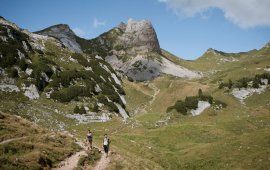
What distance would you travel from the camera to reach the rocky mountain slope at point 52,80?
8581 cm

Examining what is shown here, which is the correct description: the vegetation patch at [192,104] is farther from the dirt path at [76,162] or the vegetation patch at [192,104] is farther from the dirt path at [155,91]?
the dirt path at [76,162]

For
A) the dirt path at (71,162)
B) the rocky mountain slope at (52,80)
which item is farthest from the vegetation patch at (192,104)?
the dirt path at (71,162)

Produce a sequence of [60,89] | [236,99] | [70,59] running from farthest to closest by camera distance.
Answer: [70,59] < [236,99] < [60,89]

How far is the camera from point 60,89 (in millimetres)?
93875

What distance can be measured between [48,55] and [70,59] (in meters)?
9.24

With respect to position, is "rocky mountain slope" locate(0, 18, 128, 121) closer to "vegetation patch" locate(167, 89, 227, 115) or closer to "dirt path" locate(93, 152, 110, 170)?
"vegetation patch" locate(167, 89, 227, 115)

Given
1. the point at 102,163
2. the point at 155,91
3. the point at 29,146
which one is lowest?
the point at 102,163

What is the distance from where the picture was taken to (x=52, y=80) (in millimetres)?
96000

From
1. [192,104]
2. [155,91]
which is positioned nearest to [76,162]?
[192,104]

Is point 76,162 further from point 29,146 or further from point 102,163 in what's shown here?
point 29,146

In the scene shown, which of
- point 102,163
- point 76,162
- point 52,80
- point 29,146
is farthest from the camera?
point 52,80

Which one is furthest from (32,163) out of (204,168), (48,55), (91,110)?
(48,55)

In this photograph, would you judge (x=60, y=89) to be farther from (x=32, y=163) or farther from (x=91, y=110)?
(x=32, y=163)

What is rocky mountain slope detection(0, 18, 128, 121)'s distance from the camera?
85.8 meters
